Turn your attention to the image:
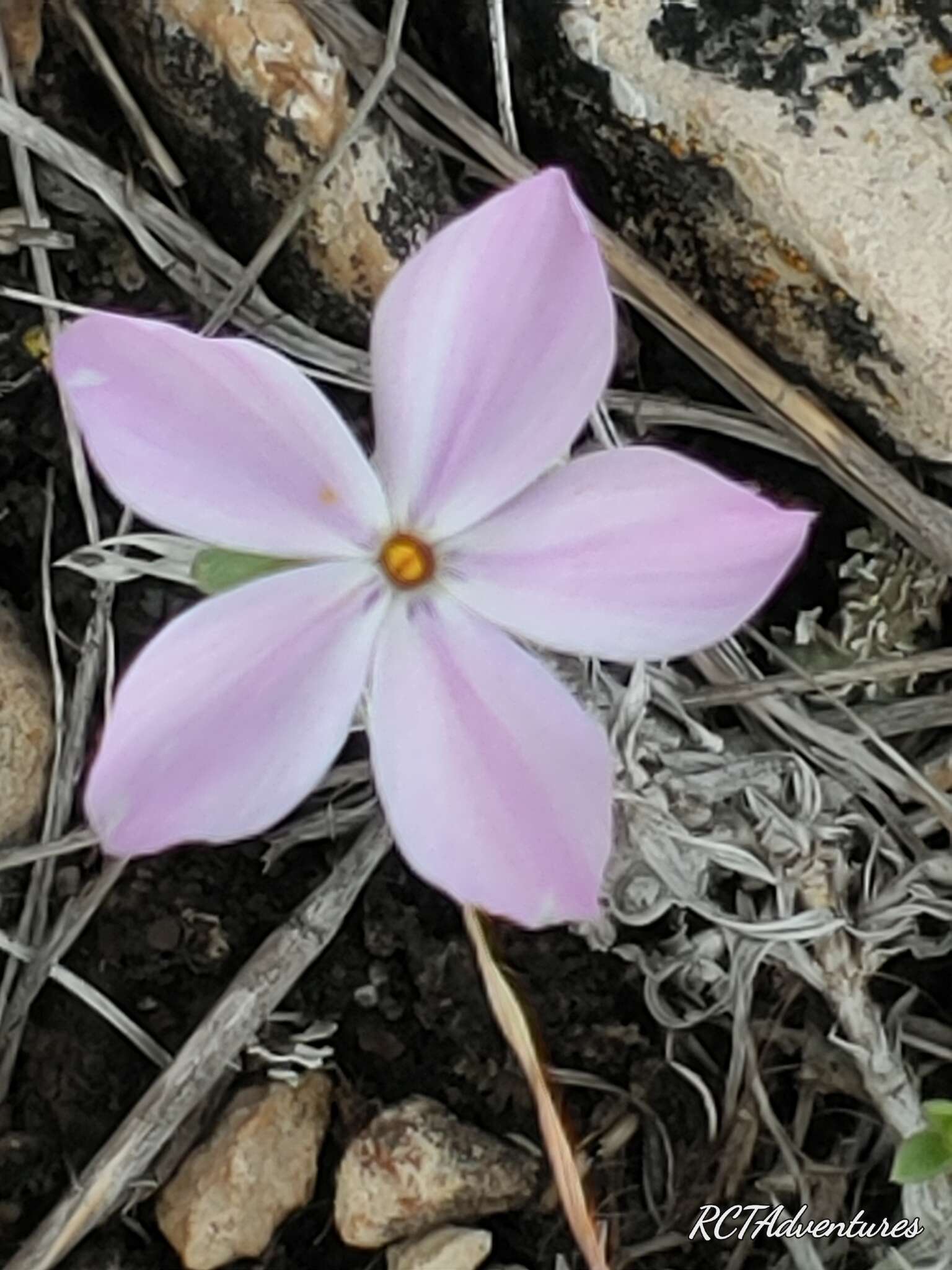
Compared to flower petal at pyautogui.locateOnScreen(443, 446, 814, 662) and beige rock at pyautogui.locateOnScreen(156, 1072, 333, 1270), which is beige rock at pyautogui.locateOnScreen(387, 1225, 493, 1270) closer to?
beige rock at pyautogui.locateOnScreen(156, 1072, 333, 1270)

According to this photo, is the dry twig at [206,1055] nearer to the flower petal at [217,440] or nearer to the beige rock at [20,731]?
the beige rock at [20,731]

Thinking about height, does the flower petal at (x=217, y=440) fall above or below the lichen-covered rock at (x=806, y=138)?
below

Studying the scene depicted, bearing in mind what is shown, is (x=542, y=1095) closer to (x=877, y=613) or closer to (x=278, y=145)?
(x=877, y=613)

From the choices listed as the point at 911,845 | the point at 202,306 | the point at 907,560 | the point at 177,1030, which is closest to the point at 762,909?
the point at 911,845

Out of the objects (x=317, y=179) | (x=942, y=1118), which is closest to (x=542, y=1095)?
(x=942, y=1118)

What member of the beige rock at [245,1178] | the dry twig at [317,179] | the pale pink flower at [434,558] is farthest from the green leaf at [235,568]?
the beige rock at [245,1178]
